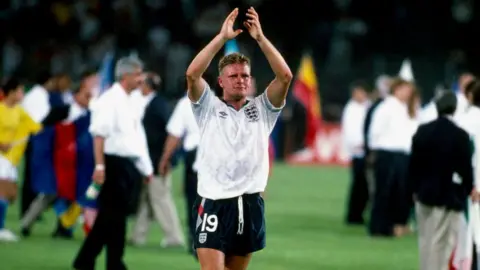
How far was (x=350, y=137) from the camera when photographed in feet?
76.3

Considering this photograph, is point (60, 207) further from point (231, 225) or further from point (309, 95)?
point (309, 95)

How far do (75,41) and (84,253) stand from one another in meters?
24.5

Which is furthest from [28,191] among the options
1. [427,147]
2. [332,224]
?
[427,147]

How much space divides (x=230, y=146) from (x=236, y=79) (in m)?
0.54

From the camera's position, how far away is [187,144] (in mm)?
16594

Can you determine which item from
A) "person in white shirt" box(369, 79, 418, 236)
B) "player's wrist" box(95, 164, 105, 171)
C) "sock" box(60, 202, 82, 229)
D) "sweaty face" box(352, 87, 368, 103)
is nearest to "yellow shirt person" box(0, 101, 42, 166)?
"sock" box(60, 202, 82, 229)

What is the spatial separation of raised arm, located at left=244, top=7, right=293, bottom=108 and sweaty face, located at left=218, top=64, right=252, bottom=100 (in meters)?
0.21

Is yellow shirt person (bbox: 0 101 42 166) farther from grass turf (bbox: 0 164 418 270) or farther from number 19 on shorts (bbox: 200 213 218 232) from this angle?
number 19 on shorts (bbox: 200 213 218 232)

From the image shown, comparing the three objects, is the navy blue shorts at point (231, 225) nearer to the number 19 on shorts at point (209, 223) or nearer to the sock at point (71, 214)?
the number 19 on shorts at point (209, 223)

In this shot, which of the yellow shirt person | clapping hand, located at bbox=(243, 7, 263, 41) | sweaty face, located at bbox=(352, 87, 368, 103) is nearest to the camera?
clapping hand, located at bbox=(243, 7, 263, 41)

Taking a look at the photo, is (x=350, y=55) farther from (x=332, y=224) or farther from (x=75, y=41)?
(x=332, y=224)

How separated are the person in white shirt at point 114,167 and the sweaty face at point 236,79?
13.0ft

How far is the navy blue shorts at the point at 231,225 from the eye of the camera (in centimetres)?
1049

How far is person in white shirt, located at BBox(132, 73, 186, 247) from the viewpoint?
18.2 m
